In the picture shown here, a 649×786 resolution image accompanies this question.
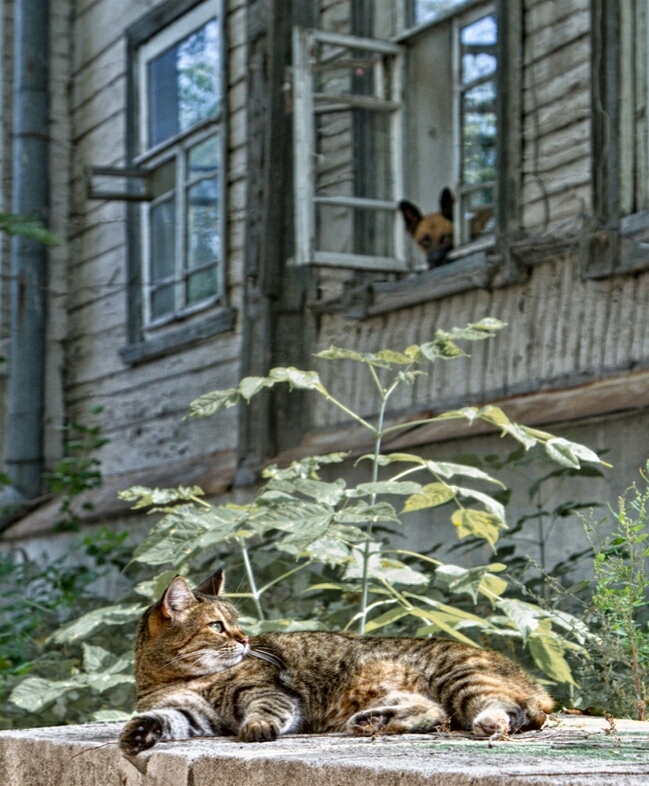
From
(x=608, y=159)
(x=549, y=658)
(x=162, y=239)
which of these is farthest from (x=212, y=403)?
(x=162, y=239)

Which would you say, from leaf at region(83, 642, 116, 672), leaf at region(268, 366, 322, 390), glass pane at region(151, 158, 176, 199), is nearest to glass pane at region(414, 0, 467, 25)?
glass pane at region(151, 158, 176, 199)

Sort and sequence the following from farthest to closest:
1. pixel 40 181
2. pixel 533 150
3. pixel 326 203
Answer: pixel 40 181, pixel 326 203, pixel 533 150

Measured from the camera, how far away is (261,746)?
254 cm

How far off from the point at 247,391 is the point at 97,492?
605cm

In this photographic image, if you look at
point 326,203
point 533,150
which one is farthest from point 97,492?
point 533,150

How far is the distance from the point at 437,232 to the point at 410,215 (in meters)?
0.32

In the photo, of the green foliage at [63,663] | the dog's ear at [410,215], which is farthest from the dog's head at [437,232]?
the green foliage at [63,663]

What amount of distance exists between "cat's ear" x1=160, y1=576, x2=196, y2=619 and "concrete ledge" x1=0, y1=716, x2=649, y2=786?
306mm

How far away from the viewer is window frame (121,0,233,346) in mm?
8266

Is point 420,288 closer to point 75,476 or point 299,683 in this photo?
point 75,476

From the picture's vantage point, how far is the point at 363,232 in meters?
7.20

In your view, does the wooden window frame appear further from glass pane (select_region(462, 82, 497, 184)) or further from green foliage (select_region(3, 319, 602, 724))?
green foliage (select_region(3, 319, 602, 724))

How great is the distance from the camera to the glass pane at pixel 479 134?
21.9ft

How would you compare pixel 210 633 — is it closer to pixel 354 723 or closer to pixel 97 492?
pixel 354 723
